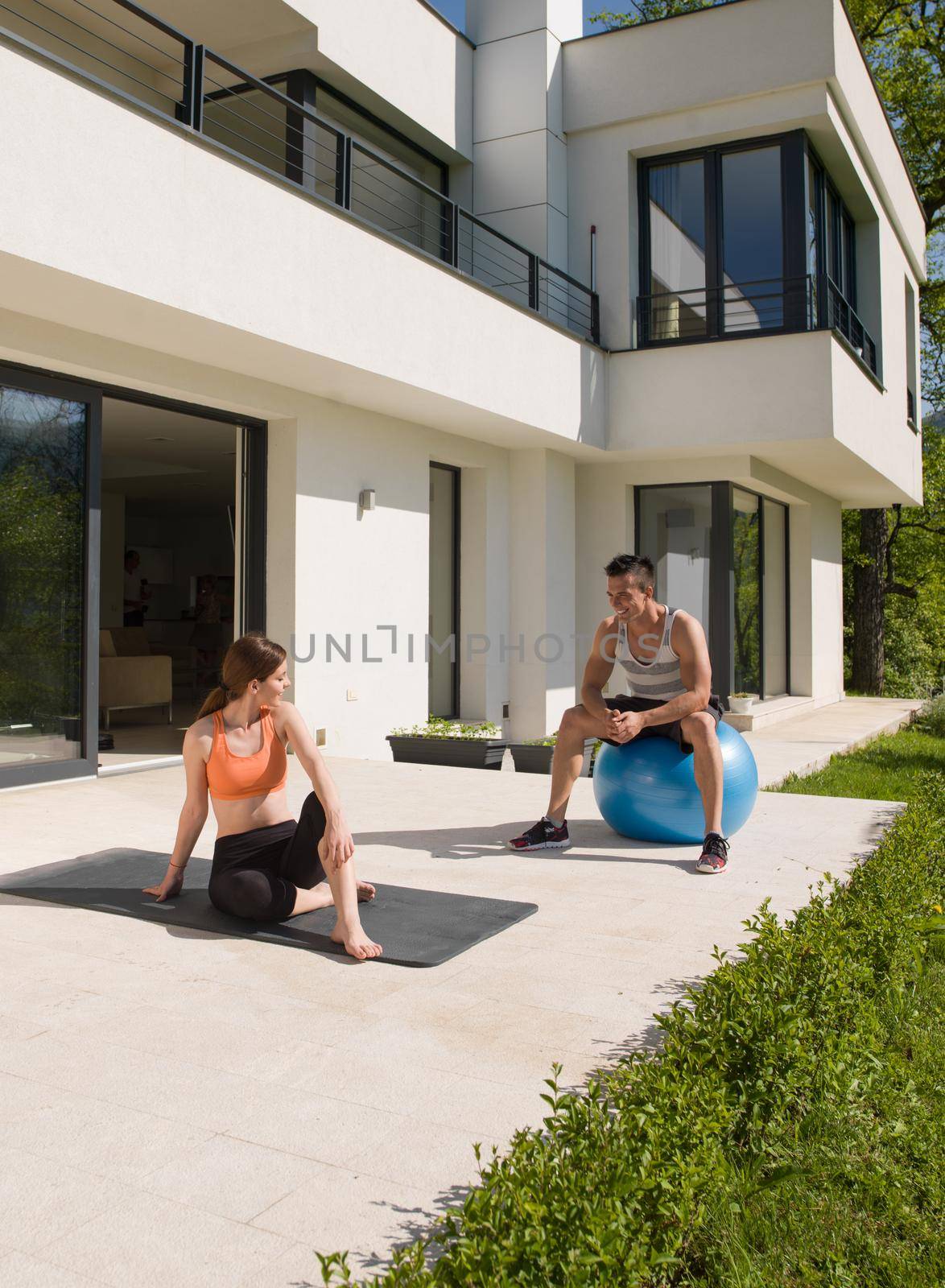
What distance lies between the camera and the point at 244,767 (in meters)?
4.14

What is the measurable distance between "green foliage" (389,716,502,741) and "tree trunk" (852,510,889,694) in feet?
41.3

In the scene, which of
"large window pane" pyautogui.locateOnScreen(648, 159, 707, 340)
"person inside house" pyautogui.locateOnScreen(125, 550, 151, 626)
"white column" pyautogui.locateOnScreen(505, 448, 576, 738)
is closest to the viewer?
"large window pane" pyautogui.locateOnScreen(648, 159, 707, 340)

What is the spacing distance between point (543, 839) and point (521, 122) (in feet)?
30.4

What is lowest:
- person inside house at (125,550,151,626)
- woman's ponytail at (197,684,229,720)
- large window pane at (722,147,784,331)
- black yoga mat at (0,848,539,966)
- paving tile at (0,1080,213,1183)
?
paving tile at (0,1080,213,1183)

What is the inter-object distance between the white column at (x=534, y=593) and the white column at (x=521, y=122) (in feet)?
7.79

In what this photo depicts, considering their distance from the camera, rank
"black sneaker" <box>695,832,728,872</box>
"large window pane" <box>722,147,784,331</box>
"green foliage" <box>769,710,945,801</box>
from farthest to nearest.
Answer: "large window pane" <box>722,147,784,331</box>
"green foliage" <box>769,710,945,801</box>
"black sneaker" <box>695,832,728,872</box>

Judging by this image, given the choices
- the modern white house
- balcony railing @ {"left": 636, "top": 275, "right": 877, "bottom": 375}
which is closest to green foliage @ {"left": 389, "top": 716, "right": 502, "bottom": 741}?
the modern white house

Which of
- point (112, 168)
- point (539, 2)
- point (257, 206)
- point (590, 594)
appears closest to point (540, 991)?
point (112, 168)

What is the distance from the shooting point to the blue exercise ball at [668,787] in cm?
561

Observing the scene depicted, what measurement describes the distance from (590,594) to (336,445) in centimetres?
455

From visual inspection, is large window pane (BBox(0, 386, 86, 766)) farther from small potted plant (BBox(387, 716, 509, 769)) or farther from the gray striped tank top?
the gray striped tank top

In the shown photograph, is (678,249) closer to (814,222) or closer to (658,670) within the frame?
(814,222)

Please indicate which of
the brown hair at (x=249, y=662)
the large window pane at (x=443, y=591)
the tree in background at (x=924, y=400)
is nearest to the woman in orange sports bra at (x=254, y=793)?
the brown hair at (x=249, y=662)

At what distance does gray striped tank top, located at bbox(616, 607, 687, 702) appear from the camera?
222 inches
